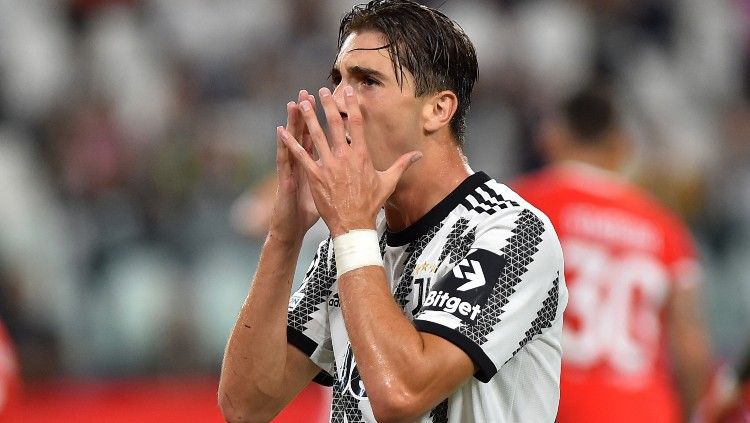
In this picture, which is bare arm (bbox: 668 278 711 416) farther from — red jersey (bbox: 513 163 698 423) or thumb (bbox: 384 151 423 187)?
thumb (bbox: 384 151 423 187)

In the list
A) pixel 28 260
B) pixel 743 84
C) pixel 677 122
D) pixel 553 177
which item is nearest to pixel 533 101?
pixel 677 122

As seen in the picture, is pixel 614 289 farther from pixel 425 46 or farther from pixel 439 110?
pixel 425 46

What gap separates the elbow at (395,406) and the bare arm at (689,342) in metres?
3.00

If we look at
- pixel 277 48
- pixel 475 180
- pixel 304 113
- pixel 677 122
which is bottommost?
pixel 677 122

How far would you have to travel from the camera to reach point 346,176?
2.72 m

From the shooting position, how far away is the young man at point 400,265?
8.63 ft

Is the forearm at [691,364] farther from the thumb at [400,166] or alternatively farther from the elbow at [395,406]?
the elbow at [395,406]

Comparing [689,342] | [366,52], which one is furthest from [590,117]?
[366,52]

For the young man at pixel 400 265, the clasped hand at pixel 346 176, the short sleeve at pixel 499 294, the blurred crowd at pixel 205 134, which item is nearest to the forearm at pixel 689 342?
the young man at pixel 400 265

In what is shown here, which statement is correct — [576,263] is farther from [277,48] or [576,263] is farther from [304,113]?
[277,48]

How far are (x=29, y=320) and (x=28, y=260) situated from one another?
522 millimetres

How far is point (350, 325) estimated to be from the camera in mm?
2627

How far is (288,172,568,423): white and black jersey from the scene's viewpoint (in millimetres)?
2680

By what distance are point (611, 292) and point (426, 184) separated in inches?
90.2
